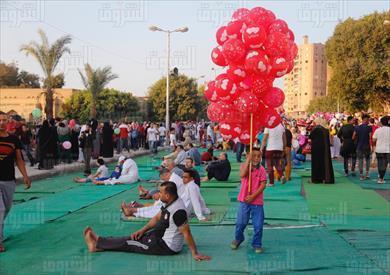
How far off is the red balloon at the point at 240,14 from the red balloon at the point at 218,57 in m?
Result: 0.48

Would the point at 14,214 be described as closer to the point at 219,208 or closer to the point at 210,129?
the point at 219,208

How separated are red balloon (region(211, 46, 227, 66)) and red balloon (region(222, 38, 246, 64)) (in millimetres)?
181

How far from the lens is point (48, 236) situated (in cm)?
819

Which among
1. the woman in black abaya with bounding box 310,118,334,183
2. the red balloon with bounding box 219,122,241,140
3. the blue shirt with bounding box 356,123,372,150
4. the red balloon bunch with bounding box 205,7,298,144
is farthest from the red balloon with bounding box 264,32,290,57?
the blue shirt with bounding box 356,123,372,150

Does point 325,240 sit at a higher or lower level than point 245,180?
lower

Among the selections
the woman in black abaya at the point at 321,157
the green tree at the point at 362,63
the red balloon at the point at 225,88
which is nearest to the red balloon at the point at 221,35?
the red balloon at the point at 225,88

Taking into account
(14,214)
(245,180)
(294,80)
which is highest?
(294,80)

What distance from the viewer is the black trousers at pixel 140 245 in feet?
22.5

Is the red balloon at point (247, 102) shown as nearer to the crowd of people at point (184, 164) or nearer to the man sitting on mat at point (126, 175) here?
the crowd of people at point (184, 164)

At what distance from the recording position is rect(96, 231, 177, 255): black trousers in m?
6.86

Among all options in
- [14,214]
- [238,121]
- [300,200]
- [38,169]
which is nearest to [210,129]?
[38,169]

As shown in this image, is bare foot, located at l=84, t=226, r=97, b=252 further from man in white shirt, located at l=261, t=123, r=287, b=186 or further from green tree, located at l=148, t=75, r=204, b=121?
green tree, located at l=148, t=75, r=204, b=121

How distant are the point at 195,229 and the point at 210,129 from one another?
2640 centimetres

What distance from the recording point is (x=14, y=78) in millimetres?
70625
